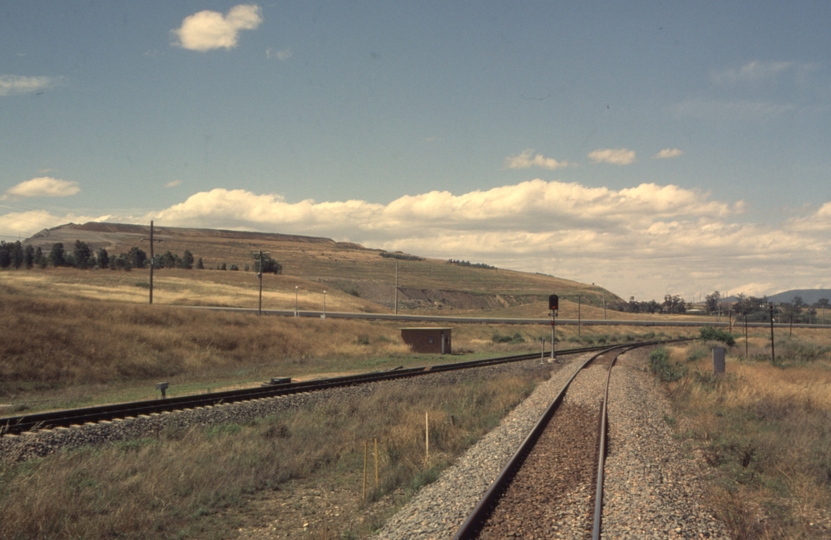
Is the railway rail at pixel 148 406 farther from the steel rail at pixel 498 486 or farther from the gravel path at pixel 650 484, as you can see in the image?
the gravel path at pixel 650 484

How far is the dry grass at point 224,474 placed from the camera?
28.2 feet

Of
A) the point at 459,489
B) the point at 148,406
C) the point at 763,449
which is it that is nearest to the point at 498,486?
the point at 459,489

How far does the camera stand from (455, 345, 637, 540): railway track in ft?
26.0

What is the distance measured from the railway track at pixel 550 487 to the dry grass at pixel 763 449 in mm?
1917

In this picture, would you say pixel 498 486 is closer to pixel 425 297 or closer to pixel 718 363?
pixel 718 363

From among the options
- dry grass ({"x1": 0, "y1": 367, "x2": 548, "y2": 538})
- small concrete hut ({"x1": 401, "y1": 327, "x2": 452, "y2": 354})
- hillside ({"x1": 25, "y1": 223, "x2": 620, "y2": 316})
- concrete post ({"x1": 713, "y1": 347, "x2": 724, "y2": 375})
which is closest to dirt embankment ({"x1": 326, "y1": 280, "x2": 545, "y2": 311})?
hillside ({"x1": 25, "y1": 223, "x2": 620, "y2": 316})

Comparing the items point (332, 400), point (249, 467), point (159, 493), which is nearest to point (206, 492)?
point (159, 493)

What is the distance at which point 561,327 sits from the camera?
95.1m

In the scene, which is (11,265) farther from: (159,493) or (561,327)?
(159,493)

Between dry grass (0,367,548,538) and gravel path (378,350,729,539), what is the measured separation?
1.87ft

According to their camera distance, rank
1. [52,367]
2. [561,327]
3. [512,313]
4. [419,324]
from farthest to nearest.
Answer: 1. [512,313]
2. [561,327]
3. [419,324]
4. [52,367]

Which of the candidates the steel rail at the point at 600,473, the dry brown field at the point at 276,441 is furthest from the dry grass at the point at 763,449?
the steel rail at the point at 600,473

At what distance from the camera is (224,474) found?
11.1 meters

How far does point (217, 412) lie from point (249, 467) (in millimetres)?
5871
